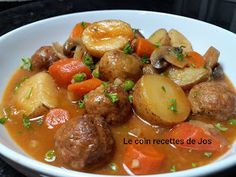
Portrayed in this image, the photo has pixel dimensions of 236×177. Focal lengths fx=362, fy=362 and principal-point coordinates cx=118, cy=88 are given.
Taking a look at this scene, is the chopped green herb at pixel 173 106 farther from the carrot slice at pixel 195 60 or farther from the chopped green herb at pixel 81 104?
the chopped green herb at pixel 81 104

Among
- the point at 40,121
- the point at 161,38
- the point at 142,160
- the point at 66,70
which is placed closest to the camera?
the point at 142,160

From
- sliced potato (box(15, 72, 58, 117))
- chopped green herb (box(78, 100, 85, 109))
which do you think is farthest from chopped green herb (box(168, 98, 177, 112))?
sliced potato (box(15, 72, 58, 117))

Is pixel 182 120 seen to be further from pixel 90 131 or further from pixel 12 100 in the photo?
pixel 12 100

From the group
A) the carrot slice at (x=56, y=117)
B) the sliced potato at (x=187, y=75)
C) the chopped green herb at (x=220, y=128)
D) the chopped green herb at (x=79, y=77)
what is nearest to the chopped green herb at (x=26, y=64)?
the chopped green herb at (x=79, y=77)

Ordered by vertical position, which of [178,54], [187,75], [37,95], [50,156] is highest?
[178,54]

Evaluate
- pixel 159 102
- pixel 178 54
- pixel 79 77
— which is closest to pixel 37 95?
pixel 79 77

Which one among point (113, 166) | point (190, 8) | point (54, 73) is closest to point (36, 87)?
point (54, 73)

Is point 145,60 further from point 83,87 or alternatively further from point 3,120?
point 3,120

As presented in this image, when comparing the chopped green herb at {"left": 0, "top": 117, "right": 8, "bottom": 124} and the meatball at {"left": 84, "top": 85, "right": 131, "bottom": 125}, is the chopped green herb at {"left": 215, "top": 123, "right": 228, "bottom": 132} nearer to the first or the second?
the meatball at {"left": 84, "top": 85, "right": 131, "bottom": 125}
